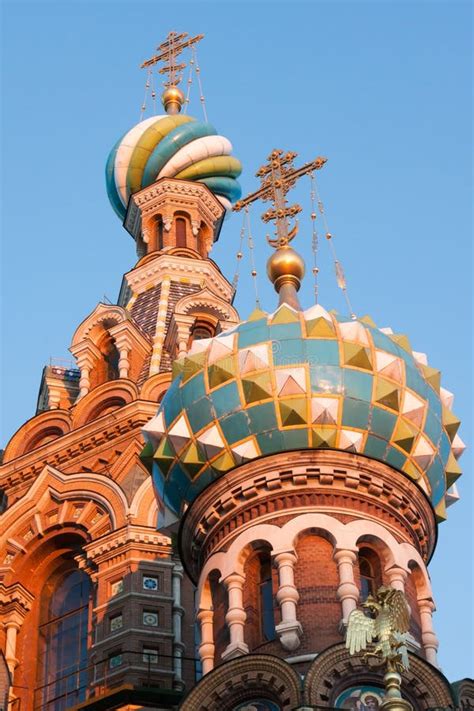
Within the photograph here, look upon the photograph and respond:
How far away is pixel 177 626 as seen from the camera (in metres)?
21.0

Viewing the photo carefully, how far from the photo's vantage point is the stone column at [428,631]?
1714 centimetres

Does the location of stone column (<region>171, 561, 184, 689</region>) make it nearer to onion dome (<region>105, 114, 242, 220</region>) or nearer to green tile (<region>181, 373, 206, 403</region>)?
green tile (<region>181, 373, 206, 403</region>)

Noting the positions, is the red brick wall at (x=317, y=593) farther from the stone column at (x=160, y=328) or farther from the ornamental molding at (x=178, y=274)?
the ornamental molding at (x=178, y=274)

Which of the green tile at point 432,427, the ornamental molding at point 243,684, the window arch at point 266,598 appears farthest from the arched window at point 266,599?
the green tile at point 432,427

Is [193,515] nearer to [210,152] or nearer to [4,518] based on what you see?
[4,518]

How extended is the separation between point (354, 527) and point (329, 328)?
2063 millimetres

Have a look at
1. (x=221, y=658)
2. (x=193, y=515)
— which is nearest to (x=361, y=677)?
(x=221, y=658)

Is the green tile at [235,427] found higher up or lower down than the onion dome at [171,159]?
lower down

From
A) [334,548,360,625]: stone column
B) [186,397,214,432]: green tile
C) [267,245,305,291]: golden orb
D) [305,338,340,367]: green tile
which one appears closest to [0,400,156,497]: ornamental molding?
[267,245,305,291]: golden orb

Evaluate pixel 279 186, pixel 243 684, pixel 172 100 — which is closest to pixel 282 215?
pixel 279 186

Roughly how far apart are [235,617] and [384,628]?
144 inches

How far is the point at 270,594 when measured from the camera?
1727 centimetres

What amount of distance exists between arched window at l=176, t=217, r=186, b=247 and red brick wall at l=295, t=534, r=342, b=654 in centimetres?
1205

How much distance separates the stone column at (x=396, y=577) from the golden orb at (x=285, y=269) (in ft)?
13.4
